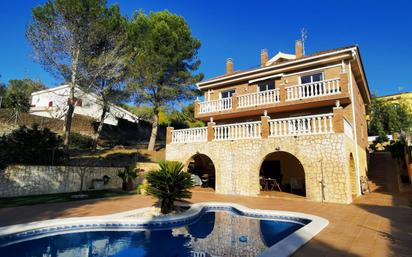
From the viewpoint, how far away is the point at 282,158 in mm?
17828

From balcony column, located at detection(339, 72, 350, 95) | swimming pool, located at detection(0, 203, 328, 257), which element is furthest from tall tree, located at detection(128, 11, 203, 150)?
swimming pool, located at detection(0, 203, 328, 257)

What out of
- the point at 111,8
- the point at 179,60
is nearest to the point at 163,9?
the point at 179,60

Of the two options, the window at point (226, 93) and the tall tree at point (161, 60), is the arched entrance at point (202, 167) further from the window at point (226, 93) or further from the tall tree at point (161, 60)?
the tall tree at point (161, 60)

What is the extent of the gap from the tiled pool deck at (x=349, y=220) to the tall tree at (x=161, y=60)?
16.1m

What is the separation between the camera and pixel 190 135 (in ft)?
60.1

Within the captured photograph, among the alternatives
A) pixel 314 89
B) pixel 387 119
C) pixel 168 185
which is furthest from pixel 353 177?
pixel 387 119

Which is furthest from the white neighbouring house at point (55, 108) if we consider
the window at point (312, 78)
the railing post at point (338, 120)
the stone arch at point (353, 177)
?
the stone arch at point (353, 177)

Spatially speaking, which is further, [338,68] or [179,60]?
[179,60]

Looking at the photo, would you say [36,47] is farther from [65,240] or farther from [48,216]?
[65,240]

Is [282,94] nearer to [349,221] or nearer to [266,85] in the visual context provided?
[266,85]

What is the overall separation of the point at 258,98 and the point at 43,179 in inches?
555

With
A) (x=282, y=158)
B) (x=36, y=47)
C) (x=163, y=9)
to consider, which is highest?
(x=163, y=9)

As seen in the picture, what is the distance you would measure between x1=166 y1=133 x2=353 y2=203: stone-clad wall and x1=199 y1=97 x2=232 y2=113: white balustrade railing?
12.9 ft

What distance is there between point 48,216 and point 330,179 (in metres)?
11.8
